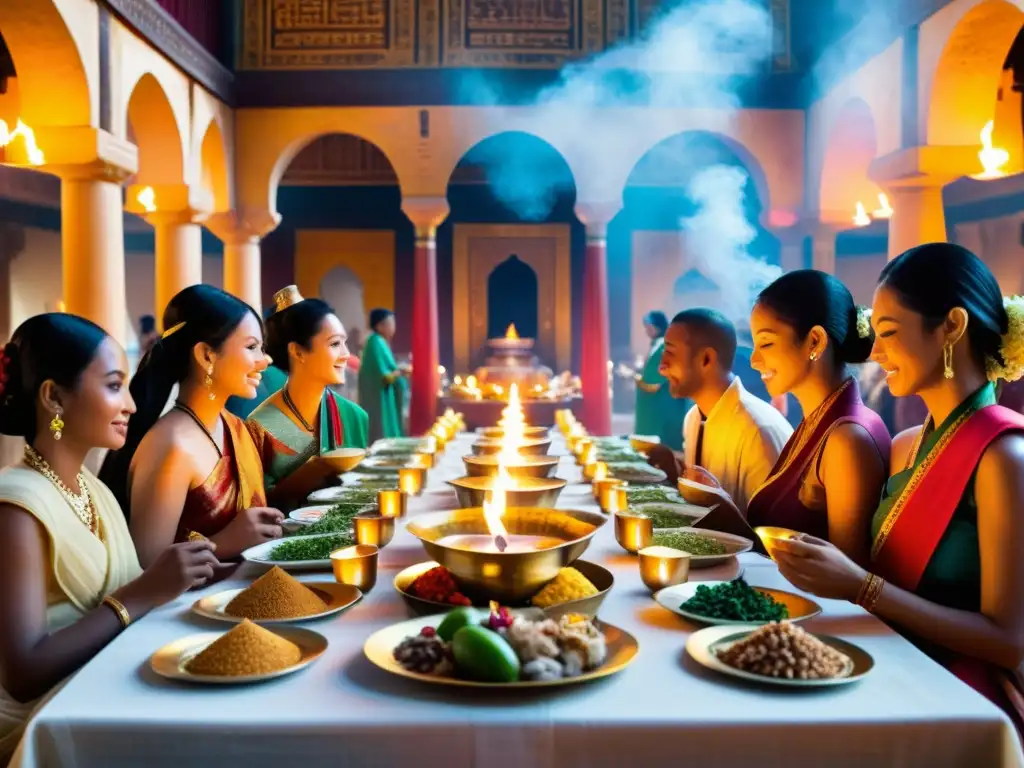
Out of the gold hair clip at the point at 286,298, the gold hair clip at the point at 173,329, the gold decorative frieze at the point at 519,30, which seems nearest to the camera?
the gold hair clip at the point at 173,329

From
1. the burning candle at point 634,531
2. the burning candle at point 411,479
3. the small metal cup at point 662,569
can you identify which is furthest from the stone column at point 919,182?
the small metal cup at point 662,569

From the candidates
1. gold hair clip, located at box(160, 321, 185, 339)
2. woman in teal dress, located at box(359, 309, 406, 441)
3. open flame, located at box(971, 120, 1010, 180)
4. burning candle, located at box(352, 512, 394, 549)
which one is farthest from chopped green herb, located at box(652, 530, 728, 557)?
woman in teal dress, located at box(359, 309, 406, 441)

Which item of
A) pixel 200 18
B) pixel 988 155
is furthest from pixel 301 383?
pixel 200 18

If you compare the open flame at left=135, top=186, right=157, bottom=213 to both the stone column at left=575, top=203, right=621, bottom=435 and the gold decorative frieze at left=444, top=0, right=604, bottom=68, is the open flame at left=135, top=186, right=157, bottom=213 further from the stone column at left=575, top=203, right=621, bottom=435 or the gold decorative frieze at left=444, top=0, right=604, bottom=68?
the stone column at left=575, top=203, right=621, bottom=435

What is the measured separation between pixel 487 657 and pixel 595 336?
971 cm

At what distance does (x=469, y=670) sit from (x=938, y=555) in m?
1.17

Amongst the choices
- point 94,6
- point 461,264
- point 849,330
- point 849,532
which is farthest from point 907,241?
point 461,264

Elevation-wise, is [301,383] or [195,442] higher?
[301,383]

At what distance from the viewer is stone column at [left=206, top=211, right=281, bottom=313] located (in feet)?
35.5

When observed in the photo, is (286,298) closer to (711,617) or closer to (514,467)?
(514,467)

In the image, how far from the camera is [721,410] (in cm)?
400

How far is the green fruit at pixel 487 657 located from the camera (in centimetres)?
154

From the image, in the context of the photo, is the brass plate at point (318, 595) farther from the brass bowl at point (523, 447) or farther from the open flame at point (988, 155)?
the open flame at point (988, 155)

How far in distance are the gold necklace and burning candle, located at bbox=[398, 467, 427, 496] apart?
1.32m
